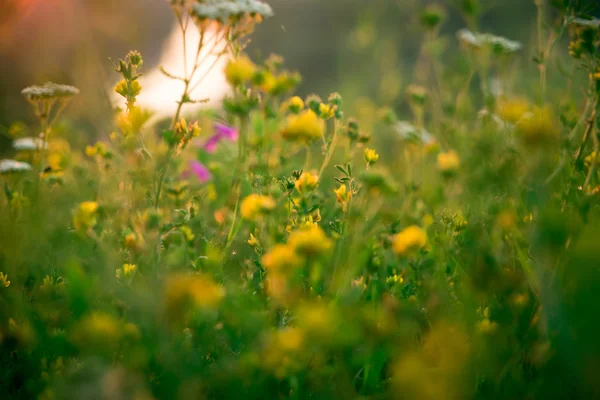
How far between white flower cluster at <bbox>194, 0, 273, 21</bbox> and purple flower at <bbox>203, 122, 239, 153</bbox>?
135cm

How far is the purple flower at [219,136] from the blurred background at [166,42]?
642 millimetres

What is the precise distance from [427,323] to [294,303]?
2.01 ft

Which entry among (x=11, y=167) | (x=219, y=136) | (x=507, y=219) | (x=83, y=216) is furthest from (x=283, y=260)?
(x=219, y=136)

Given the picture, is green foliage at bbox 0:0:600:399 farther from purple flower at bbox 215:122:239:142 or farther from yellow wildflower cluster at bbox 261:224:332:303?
purple flower at bbox 215:122:239:142

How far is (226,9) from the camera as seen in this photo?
56.9 inches

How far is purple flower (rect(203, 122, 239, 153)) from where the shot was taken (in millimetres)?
2915

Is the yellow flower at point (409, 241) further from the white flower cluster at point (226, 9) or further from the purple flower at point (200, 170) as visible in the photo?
the purple flower at point (200, 170)

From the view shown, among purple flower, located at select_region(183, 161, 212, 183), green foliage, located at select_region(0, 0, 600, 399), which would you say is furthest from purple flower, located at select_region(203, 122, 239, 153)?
green foliage, located at select_region(0, 0, 600, 399)

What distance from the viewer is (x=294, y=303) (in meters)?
1.10

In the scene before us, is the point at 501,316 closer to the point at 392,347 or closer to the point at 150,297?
the point at 392,347

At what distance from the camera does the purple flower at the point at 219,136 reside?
2.91 m

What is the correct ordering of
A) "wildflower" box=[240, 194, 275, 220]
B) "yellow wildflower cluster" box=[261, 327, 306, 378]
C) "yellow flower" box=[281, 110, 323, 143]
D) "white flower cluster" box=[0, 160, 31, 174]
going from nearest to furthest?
"yellow wildflower cluster" box=[261, 327, 306, 378], "wildflower" box=[240, 194, 275, 220], "yellow flower" box=[281, 110, 323, 143], "white flower cluster" box=[0, 160, 31, 174]

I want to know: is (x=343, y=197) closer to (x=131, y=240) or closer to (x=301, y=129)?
(x=301, y=129)

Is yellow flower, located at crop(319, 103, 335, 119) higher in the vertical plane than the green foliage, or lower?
higher
